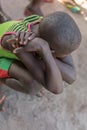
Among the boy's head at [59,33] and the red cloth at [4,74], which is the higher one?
the boy's head at [59,33]

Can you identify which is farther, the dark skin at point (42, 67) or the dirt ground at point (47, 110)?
the dirt ground at point (47, 110)

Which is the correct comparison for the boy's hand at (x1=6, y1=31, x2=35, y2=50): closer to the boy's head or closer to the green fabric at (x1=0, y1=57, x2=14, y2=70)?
the boy's head

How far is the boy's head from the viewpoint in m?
1.58

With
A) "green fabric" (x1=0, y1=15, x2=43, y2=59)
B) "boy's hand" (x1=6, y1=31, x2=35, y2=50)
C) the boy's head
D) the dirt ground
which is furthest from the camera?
the dirt ground

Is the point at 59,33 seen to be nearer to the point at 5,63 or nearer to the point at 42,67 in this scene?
the point at 42,67

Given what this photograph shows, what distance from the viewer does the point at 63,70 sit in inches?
71.8

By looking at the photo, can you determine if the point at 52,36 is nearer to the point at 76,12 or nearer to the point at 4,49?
the point at 4,49

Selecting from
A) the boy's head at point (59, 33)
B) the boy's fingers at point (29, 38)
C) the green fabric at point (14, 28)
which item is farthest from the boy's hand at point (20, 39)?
the green fabric at point (14, 28)

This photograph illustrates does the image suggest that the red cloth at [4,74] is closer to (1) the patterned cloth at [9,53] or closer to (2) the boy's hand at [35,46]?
(1) the patterned cloth at [9,53]

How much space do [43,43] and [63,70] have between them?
14.1 inches

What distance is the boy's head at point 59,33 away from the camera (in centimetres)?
158

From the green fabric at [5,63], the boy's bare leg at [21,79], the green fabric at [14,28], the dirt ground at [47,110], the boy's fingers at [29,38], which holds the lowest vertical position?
the dirt ground at [47,110]

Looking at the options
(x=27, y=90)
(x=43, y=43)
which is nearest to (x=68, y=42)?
(x=43, y=43)

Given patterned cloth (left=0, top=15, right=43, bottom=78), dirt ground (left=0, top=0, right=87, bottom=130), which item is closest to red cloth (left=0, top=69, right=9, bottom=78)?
patterned cloth (left=0, top=15, right=43, bottom=78)
